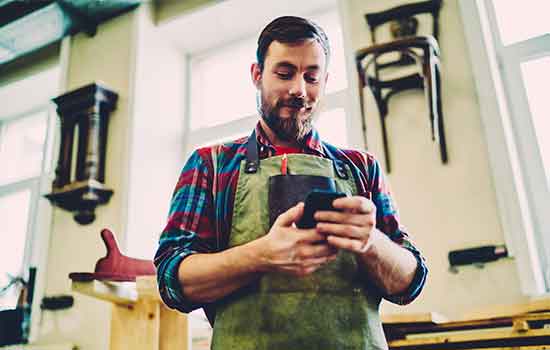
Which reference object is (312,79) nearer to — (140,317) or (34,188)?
(140,317)

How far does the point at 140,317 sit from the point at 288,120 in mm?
1267

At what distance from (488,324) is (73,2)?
3.47 meters

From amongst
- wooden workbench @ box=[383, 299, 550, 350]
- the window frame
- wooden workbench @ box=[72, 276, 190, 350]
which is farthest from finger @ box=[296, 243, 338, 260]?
the window frame

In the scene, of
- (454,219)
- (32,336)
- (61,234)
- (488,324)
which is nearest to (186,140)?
(61,234)

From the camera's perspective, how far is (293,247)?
0.83 metres

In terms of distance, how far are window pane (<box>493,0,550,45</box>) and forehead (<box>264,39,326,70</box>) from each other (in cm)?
226

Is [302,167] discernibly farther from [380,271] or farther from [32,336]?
[32,336]

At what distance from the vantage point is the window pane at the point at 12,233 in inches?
165

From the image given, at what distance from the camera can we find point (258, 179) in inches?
42.2

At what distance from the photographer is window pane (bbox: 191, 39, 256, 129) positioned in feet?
12.8

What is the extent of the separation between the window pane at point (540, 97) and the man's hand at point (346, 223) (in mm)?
2171

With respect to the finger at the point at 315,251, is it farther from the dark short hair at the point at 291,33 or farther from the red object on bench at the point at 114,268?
the red object on bench at the point at 114,268

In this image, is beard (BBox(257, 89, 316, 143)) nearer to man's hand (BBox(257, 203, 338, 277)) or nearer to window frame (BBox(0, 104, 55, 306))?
man's hand (BBox(257, 203, 338, 277))

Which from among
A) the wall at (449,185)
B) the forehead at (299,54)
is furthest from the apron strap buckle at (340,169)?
the wall at (449,185)
